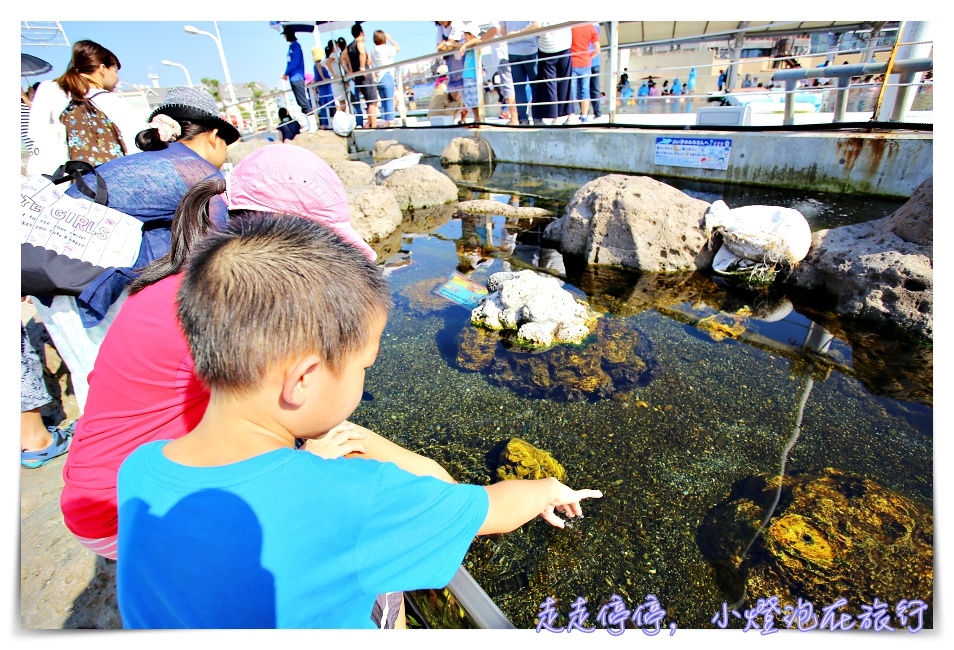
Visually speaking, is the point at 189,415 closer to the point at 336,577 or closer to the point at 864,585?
the point at 336,577

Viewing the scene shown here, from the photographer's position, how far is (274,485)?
2.70 ft

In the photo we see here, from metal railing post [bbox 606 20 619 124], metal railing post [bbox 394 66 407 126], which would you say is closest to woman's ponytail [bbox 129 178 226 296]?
metal railing post [bbox 606 20 619 124]

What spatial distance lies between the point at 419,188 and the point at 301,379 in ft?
21.4

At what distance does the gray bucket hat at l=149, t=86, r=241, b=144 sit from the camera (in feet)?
6.87

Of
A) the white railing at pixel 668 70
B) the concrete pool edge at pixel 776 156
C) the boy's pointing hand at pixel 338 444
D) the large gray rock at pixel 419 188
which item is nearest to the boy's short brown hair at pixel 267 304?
the boy's pointing hand at pixel 338 444

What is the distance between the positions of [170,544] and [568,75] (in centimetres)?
914

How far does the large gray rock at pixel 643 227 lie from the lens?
14.2 feet

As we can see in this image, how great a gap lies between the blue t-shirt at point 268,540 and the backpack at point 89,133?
280 centimetres

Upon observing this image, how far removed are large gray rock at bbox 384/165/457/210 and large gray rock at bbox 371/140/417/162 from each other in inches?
167

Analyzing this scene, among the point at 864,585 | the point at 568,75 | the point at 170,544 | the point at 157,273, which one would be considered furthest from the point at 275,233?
the point at 568,75

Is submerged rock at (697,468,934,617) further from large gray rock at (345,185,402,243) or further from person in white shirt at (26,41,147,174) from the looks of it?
large gray rock at (345,185,402,243)

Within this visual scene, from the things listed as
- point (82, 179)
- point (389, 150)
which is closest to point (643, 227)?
point (82, 179)

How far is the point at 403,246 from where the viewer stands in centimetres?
554

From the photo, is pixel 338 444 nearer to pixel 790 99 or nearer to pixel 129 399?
pixel 129 399
